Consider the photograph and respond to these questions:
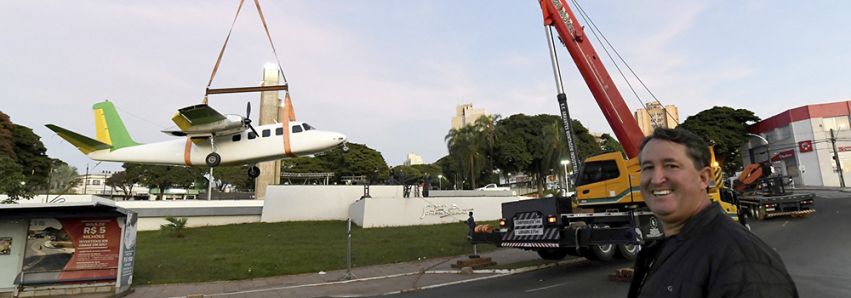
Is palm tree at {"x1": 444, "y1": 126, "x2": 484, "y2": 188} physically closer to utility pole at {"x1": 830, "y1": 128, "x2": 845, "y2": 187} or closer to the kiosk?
utility pole at {"x1": 830, "y1": 128, "x2": 845, "y2": 187}

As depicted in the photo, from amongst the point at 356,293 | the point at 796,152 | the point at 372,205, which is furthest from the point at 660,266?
the point at 796,152

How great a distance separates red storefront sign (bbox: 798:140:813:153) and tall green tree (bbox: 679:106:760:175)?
725 centimetres

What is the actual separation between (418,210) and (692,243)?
2498 centimetres

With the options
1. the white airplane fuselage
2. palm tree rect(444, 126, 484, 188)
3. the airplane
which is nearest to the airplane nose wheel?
the airplane

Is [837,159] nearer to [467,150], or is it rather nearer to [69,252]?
[467,150]

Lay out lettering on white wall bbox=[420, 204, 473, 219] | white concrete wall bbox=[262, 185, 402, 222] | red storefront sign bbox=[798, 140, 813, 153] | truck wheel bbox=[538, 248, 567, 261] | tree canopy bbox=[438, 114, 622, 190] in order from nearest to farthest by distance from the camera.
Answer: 1. truck wheel bbox=[538, 248, 567, 261]
2. lettering on white wall bbox=[420, 204, 473, 219]
3. white concrete wall bbox=[262, 185, 402, 222]
4. red storefront sign bbox=[798, 140, 813, 153]
5. tree canopy bbox=[438, 114, 622, 190]

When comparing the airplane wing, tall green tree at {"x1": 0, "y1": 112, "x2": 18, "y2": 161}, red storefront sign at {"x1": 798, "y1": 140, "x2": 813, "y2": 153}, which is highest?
tall green tree at {"x1": 0, "y1": 112, "x2": 18, "y2": 161}

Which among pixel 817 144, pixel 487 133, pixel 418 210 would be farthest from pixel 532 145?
pixel 418 210

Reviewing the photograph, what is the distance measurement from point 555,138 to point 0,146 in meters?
54.9

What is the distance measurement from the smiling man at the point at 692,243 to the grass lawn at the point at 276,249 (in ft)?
43.0

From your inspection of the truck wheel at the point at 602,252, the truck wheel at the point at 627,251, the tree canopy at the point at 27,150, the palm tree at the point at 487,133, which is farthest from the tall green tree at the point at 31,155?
the truck wheel at the point at 627,251

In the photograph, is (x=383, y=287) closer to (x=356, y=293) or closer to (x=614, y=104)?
(x=356, y=293)

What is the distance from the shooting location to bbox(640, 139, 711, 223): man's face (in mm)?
1814

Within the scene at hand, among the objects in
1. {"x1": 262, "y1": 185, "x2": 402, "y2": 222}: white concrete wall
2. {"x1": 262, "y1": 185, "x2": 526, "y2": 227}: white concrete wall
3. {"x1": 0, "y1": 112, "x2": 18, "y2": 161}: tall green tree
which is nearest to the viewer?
{"x1": 262, "y1": 185, "x2": 526, "y2": 227}: white concrete wall
